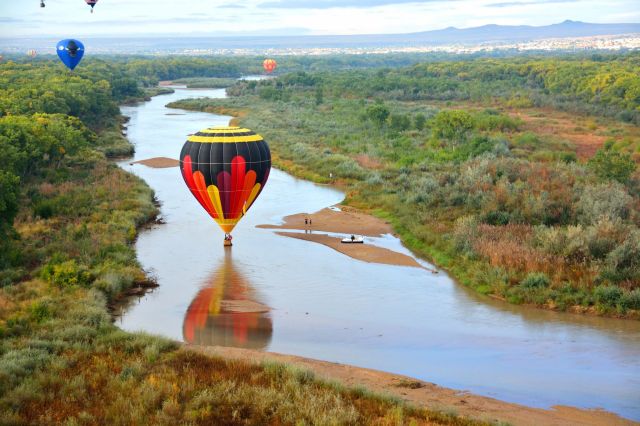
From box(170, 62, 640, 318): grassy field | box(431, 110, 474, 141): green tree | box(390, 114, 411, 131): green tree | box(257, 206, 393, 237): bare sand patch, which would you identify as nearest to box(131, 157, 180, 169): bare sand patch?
box(170, 62, 640, 318): grassy field

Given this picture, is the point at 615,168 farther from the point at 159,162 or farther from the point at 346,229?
the point at 159,162

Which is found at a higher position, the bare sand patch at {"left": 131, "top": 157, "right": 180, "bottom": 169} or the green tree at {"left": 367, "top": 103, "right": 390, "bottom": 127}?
the green tree at {"left": 367, "top": 103, "right": 390, "bottom": 127}

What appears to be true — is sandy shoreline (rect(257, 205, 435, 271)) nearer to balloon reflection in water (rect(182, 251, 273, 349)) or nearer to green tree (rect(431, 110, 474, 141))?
balloon reflection in water (rect(182, 251, 273, 349))

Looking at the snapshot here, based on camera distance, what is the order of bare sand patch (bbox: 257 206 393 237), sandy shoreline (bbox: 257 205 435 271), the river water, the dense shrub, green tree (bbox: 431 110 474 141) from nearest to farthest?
the river water → the dense shrub → sandy shoreline (bbox: 257 205 435 271) → bare sand patch (bbox: 257 206 393 237) → green tree (bbox: 431 110 474 141)

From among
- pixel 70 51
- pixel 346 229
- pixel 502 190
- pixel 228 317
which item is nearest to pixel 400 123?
pixel 70 51

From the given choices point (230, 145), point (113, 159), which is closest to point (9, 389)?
point (230, 145)

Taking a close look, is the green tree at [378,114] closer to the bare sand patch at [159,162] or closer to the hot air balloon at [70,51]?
the bare sand patch at [159,162]

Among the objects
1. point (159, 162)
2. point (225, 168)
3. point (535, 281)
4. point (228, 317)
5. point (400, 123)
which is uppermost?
point (225, 168)
